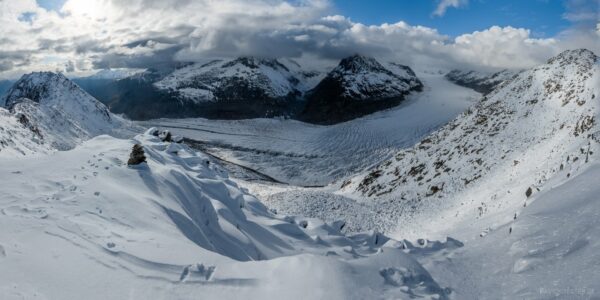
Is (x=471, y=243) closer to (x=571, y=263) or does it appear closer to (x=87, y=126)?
(x=571, y=263)

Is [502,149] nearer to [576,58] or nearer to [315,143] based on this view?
[576,58]

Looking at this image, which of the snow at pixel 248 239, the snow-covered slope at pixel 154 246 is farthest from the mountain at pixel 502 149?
the snow-covered slope at pixel 154 246

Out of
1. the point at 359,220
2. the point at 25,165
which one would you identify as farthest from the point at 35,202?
the point at 359,220

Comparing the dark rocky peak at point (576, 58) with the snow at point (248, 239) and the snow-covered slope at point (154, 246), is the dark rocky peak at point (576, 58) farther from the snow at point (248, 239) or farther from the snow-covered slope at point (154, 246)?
the snow-covered slope at point (154, 246)

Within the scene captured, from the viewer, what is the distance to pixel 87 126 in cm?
10000

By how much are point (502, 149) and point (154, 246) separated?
1345 inches

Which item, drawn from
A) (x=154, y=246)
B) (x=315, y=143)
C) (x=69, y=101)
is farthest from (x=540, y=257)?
(x=315, y=143)

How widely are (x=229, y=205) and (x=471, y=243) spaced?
9.02 metres

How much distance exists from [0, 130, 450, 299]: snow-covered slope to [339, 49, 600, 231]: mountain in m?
11.5

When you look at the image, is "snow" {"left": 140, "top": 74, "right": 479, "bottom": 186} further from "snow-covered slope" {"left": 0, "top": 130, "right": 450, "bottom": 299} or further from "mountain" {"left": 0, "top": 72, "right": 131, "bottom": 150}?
"snow-covered slope" {"left": 0, "top": 130, "right": 450, "bottom": 299}

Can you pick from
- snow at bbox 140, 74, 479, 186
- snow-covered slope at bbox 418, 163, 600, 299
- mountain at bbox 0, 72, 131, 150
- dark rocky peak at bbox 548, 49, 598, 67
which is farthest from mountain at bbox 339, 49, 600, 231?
mountain at bbox 0, 72, 131, 150

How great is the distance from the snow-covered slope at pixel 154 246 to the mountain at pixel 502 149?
11.5m

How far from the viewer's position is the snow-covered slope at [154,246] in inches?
290

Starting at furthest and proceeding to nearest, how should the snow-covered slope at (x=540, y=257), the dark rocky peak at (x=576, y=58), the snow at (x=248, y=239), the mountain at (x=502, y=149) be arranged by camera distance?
1. the dark rocky peak at (x=576, y=58)
2. the mountain at (x=502, y=149)
3. the snow-covered slope at (x=540, y=257)
4. the snow at (x=248, y=239)
